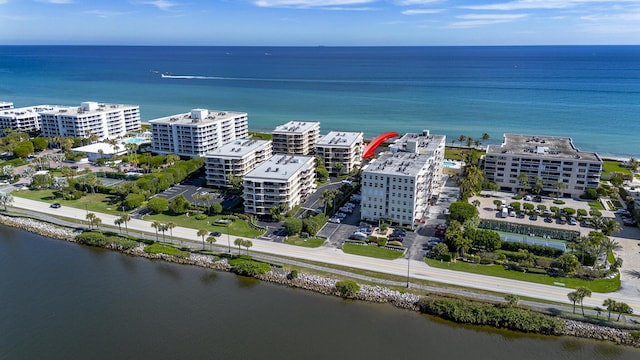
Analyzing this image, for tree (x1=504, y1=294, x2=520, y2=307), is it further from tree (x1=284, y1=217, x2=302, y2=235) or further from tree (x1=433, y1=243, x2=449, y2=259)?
tree (x1=284, y1=217, x2=302, y2=235)

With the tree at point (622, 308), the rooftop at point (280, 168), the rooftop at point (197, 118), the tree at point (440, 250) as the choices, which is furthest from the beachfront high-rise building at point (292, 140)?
the tree at point (622, 308)

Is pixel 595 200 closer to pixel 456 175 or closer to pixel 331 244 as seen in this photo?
pixel 456 175

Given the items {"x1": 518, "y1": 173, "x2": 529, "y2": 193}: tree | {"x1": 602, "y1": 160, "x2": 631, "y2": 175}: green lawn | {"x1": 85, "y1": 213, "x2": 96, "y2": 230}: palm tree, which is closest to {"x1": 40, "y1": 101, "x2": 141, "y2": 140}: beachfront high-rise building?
{"x1": 85, "y1": 213, "x2": 96, "y2": 230}: palm tree

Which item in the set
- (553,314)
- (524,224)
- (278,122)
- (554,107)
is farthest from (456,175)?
(554,107)

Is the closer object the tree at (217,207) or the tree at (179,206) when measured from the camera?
the tree at (217,207)

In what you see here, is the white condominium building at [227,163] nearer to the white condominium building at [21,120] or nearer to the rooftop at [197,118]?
the rooftop at [197,118]
